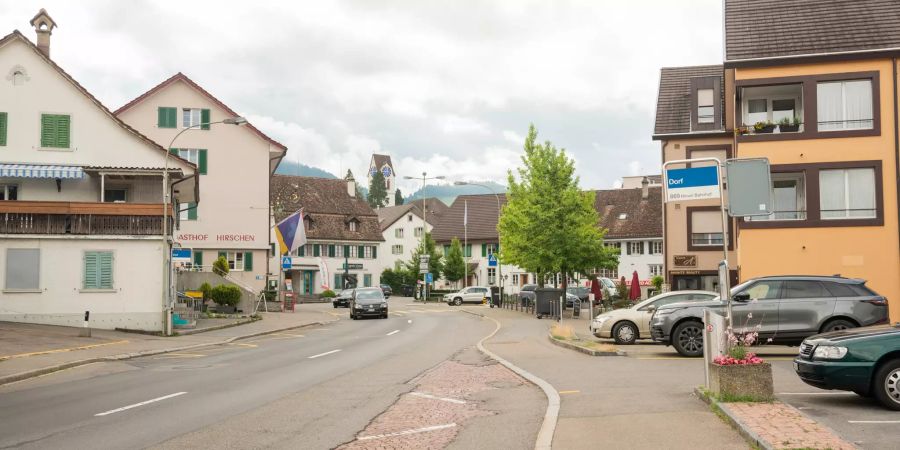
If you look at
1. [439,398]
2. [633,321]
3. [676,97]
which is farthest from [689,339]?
[676,97]

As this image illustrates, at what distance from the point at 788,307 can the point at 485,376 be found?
749 cm

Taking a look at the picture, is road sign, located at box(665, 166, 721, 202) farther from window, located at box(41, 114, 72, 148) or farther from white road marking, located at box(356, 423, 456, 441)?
window, located at box(41, 114, 72, 148)

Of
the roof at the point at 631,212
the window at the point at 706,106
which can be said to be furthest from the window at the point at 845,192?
the roof at the point at 631,212

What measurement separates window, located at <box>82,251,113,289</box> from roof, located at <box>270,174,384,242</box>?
54115 millimetres

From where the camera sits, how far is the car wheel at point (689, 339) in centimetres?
1934

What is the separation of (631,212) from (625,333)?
5634 cm

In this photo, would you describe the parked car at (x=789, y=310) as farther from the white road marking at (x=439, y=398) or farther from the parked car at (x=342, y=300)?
the parked car at (x=342, y=300)

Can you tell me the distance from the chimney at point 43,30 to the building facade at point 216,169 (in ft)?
45.9

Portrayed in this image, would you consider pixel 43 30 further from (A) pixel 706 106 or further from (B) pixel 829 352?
(B) pixel 829 352

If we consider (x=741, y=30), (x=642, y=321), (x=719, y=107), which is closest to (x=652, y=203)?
(x=719, y=107)

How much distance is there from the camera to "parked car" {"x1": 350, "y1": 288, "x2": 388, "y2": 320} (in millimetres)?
45562

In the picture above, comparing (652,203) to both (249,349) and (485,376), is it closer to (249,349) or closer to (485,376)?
(249,349)

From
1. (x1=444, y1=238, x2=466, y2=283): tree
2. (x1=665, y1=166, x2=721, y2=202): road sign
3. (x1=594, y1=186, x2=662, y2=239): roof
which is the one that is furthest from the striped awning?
(x1=444, y1=238, x2=466, y2=283): tree

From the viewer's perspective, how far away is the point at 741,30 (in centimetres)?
3316
